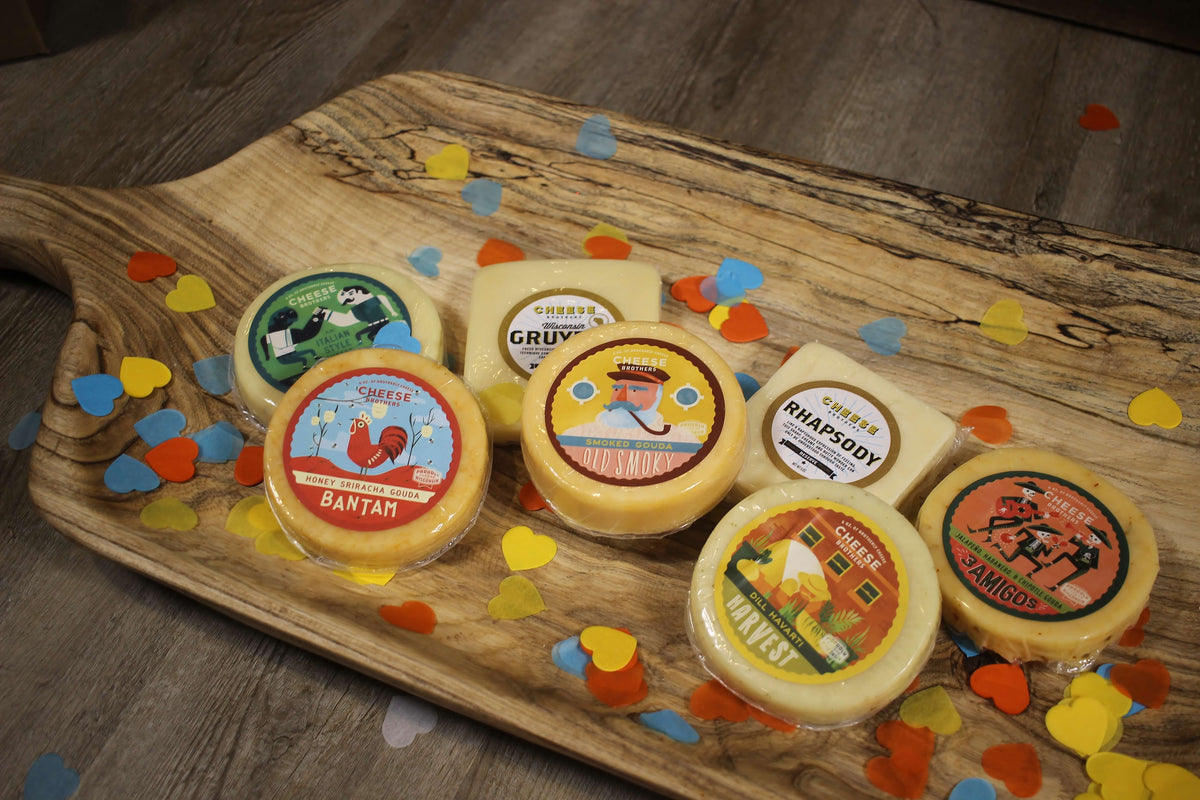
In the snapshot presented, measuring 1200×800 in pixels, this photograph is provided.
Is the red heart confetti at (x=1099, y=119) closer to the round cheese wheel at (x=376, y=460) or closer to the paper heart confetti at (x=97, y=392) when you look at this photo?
the round cheese wheel at (x=376, y=460)

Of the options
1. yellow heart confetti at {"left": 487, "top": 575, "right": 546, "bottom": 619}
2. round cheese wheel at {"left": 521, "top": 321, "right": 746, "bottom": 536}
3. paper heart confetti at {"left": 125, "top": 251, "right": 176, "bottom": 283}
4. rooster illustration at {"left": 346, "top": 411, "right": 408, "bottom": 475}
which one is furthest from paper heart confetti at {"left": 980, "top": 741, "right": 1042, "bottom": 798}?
paper heart confetti at {"left": 125, "top": 251, "right": 176, "bottom": 283}

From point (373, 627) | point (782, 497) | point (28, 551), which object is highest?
point (782, 497)

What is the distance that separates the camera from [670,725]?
982 millimetres

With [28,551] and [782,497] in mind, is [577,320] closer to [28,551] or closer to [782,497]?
[782,497]

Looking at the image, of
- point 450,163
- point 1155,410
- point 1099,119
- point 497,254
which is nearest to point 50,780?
point 497,254

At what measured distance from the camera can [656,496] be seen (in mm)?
1021

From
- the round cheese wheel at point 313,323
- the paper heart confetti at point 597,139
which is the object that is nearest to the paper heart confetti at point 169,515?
the round cheese wheel at point 313,323

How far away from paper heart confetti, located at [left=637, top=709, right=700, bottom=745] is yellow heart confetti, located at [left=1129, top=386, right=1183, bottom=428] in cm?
69

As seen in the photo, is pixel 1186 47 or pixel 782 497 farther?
pixel 1186 47

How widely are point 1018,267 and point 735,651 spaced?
2.24 ft

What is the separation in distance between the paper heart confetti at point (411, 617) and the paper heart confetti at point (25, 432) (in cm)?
65

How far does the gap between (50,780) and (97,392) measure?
451 millimetres

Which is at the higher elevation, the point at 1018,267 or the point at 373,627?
the point at 1018,267

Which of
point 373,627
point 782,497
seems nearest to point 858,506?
point 782,497
